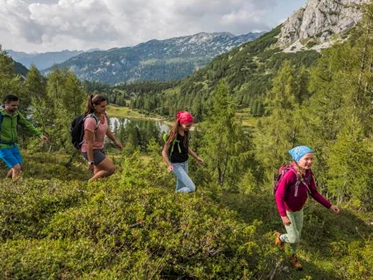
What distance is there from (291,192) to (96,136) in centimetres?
484

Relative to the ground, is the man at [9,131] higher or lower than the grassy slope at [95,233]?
higher

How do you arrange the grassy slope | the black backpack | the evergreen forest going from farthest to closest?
the black backpack < the evergreen forest < the grassy slope

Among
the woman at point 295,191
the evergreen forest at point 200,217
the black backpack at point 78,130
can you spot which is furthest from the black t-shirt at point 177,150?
the woman at point 295,191

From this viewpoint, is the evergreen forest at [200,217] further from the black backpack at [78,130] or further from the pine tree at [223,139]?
the black backpack at [78,130]

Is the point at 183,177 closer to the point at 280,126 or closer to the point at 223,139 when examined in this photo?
the point at 223,139

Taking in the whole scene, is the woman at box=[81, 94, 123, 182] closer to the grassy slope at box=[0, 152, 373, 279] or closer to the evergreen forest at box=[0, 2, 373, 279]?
the evergreen forest at box=[0, 2, 373, 279]

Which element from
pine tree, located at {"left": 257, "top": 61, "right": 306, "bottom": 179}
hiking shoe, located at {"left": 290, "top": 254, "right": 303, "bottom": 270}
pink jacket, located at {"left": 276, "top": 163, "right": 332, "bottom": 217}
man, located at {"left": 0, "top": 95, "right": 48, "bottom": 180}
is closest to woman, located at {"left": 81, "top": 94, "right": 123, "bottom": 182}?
man, located at {"left": 0, "top": 95, "right": 48, "bottom": 180}

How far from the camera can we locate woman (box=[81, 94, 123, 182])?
23.6ft

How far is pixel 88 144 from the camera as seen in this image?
719 centimetres

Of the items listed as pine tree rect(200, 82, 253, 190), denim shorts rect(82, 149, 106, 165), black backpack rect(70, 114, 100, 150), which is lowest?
pine tree rect(200, 82, 253, 190)

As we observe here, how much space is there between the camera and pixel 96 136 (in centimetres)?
768

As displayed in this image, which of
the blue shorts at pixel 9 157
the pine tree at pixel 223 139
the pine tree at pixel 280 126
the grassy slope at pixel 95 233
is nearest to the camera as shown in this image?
the grassy slope at pixel 95 233

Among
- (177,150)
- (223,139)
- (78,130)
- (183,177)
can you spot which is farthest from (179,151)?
(223,139)

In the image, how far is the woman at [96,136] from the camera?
7188 millimetres
